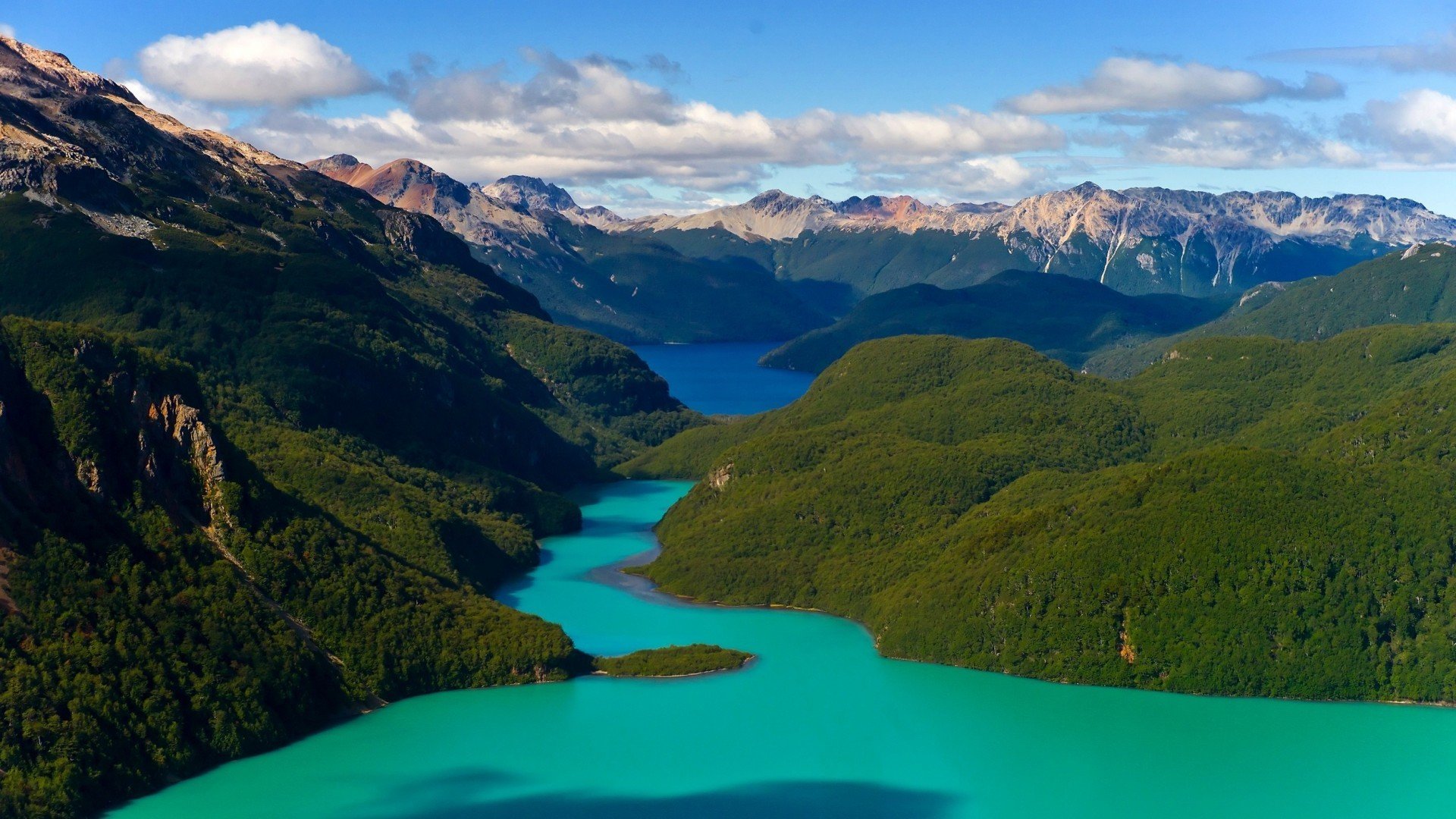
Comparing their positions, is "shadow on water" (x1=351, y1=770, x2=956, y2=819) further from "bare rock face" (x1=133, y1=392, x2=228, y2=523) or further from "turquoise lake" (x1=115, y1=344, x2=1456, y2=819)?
"bare rock face" (x1=133, y1=392, x2=228, y2=523)

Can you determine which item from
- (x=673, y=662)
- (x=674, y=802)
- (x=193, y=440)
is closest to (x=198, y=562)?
(x=193, y=440)

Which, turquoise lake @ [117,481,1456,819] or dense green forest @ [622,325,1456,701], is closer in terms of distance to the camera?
turquoise lake @ [117,481,1456,819]

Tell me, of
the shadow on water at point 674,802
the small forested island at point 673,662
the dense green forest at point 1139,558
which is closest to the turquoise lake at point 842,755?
the shadow on water at point 674,802

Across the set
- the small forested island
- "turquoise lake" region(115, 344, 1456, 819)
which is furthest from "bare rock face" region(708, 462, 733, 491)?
the small forested island

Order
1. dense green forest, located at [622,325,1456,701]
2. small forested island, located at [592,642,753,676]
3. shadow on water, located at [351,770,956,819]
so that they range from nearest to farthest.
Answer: shadow on water, located at [351,770,956,819], dense green forest, located at [622,325,1456,701], small forested island, located at [592,642,753,676]

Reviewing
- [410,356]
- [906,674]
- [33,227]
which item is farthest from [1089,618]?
[33,227]

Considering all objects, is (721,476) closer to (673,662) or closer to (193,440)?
(673,662)

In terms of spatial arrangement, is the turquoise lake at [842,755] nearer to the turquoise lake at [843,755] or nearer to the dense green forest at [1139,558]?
the turquoise lake at [843,755]
